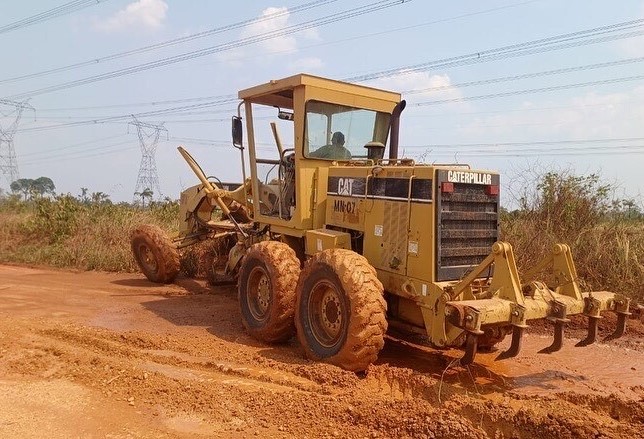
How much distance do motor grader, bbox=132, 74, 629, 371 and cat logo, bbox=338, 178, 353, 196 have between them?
12mm

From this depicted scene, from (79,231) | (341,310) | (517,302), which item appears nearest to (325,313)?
(341,310)

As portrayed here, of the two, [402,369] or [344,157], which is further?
[344,157]

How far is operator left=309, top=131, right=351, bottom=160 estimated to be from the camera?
6.91m

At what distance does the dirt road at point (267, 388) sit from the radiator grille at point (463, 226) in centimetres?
106

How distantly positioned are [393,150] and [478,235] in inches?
79.1

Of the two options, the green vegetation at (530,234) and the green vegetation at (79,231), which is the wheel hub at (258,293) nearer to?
the green vegetation at (530,234)

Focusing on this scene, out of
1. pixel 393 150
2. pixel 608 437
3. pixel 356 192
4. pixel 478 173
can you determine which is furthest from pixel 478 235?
pixel 608 437

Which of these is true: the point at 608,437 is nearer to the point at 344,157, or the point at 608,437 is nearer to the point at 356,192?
the point at 356,192

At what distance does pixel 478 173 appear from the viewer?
5.56m

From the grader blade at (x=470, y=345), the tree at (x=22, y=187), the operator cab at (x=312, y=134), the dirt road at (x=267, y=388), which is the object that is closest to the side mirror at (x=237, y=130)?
the operator cab at (x=312, y=134)

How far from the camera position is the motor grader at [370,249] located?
4.90 meters

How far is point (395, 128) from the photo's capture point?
7.16 m

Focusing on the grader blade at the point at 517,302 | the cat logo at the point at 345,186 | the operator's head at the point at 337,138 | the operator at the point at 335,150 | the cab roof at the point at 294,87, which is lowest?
the grader blade at the point at 517,302

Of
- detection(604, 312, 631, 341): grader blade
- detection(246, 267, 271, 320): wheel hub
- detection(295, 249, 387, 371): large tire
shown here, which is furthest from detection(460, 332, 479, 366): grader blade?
detection(246, 267, 271, 320): wheel hub
